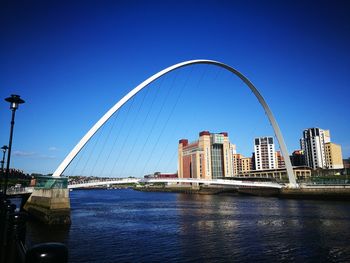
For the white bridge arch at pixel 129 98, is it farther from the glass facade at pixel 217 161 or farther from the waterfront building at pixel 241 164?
the waterfront building at pixel 241 164

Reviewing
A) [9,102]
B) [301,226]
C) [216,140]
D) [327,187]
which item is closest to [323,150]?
[216,140]

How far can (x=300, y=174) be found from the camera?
93.9 metres

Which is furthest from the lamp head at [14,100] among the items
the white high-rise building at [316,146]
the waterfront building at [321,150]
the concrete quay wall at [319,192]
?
the white high-rise building at [316,146]

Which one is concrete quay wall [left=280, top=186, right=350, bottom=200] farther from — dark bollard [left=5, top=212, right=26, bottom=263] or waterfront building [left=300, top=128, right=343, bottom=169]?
waterfront building [left=300, top=128, right=343, bottom=169]

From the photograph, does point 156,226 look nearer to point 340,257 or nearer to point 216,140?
point 340,257

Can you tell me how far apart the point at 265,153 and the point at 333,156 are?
91.8ft

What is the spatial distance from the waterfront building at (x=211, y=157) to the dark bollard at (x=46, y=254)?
113m

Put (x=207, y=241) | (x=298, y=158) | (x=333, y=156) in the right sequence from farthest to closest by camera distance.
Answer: (x=298, y=158), (x=333, y=156), (x=207, y=241)

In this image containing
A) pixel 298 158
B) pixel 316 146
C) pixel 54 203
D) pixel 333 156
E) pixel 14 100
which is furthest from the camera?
pixel 298 158

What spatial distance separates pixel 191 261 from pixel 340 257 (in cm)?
604

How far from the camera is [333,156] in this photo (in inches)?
4446

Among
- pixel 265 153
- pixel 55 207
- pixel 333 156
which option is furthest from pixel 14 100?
pixel 265 153

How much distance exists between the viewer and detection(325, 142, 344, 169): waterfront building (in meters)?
113

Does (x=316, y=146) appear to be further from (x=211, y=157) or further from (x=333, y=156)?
(x=211, y=157)
